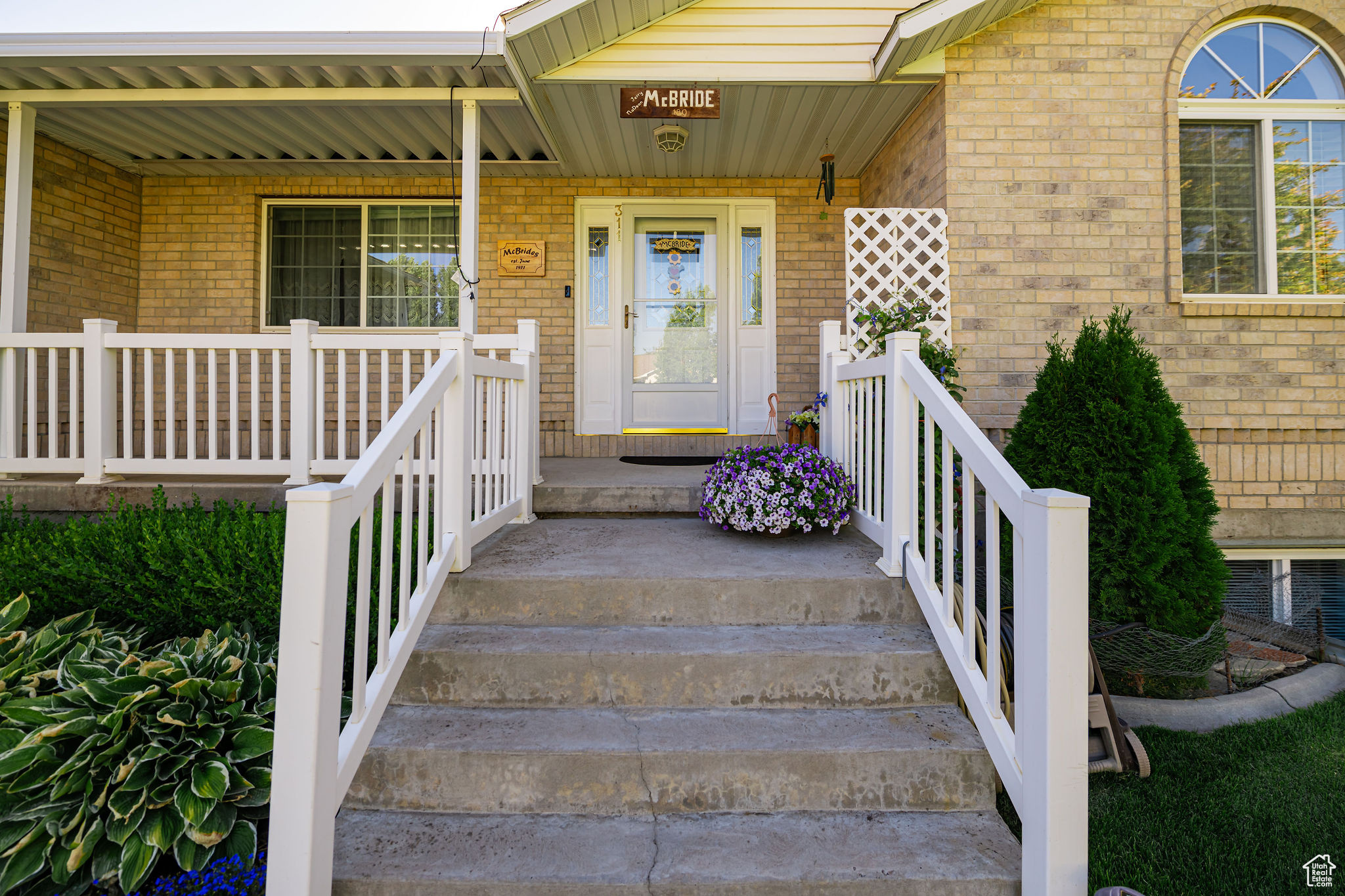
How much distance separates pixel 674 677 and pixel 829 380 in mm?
2066

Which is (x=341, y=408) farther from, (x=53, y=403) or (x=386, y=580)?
(x=386, y=580)

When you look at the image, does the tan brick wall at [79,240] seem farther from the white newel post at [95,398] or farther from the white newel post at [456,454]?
the white newel post at [456,454]

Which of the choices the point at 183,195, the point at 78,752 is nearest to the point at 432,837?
the point at 78,752

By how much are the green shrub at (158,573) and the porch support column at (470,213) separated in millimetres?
1978

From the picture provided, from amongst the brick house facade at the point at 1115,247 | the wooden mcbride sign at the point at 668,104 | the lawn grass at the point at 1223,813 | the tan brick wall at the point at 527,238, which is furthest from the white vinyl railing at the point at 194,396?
the brick house facade at the point at 1115,247

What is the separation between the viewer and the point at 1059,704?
1.58 m

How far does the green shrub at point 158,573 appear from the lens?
2678mm

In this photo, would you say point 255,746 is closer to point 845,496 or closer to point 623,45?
point 845,496

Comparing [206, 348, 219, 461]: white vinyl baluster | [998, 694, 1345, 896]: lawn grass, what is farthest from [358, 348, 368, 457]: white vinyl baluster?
[998, 694, 1345, 896]: lawn grass

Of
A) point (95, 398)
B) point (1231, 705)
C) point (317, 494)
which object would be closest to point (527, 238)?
point (95, 398)

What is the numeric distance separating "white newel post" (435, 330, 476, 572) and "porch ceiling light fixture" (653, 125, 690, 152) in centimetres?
311

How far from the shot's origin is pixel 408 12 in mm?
4195

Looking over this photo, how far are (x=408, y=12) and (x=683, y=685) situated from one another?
173 inches

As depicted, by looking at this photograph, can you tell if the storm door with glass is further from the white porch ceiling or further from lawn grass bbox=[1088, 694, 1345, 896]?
lawn grass bbox=[1088, 694, 1345, 896]
